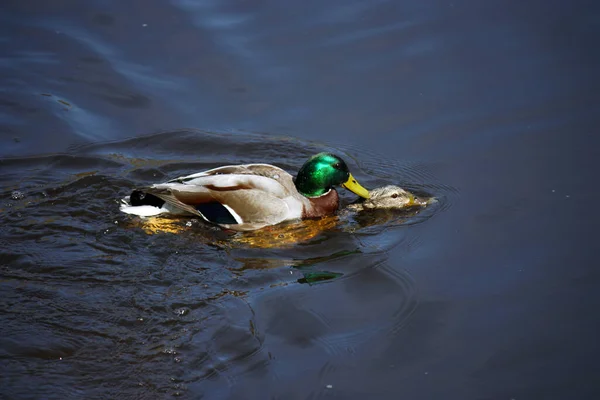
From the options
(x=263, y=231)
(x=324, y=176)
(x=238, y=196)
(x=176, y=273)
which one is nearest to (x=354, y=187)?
(x=324, y=176)

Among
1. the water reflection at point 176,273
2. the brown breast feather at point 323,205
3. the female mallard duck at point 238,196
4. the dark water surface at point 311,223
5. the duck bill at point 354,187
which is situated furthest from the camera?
the duck bill at point 354,187

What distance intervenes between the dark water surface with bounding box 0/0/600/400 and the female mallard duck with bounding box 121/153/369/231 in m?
0.16

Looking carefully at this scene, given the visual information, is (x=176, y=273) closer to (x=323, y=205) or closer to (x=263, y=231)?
(x=263, y=231)

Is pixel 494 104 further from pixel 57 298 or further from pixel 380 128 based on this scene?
pixel 57 298

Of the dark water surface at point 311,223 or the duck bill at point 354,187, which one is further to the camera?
the duck bill at point 354,187

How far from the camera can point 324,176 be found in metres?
8.80

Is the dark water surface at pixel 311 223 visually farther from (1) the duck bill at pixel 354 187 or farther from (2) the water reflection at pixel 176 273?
(1) the duck bill at pixel 354 187

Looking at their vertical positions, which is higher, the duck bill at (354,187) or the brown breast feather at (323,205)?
the duck bill at (354,187)

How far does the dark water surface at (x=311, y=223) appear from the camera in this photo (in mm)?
6047

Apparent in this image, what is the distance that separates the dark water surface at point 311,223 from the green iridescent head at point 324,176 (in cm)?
36

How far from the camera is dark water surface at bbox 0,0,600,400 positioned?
6047 millimetres

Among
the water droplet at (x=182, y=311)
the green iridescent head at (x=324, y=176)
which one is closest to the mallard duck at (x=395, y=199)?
the green iridescent head at (x=324, y=176)

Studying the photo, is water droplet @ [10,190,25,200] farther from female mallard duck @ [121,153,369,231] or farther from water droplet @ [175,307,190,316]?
water droplet @ [175,307,190,316]

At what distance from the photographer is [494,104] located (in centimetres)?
970
